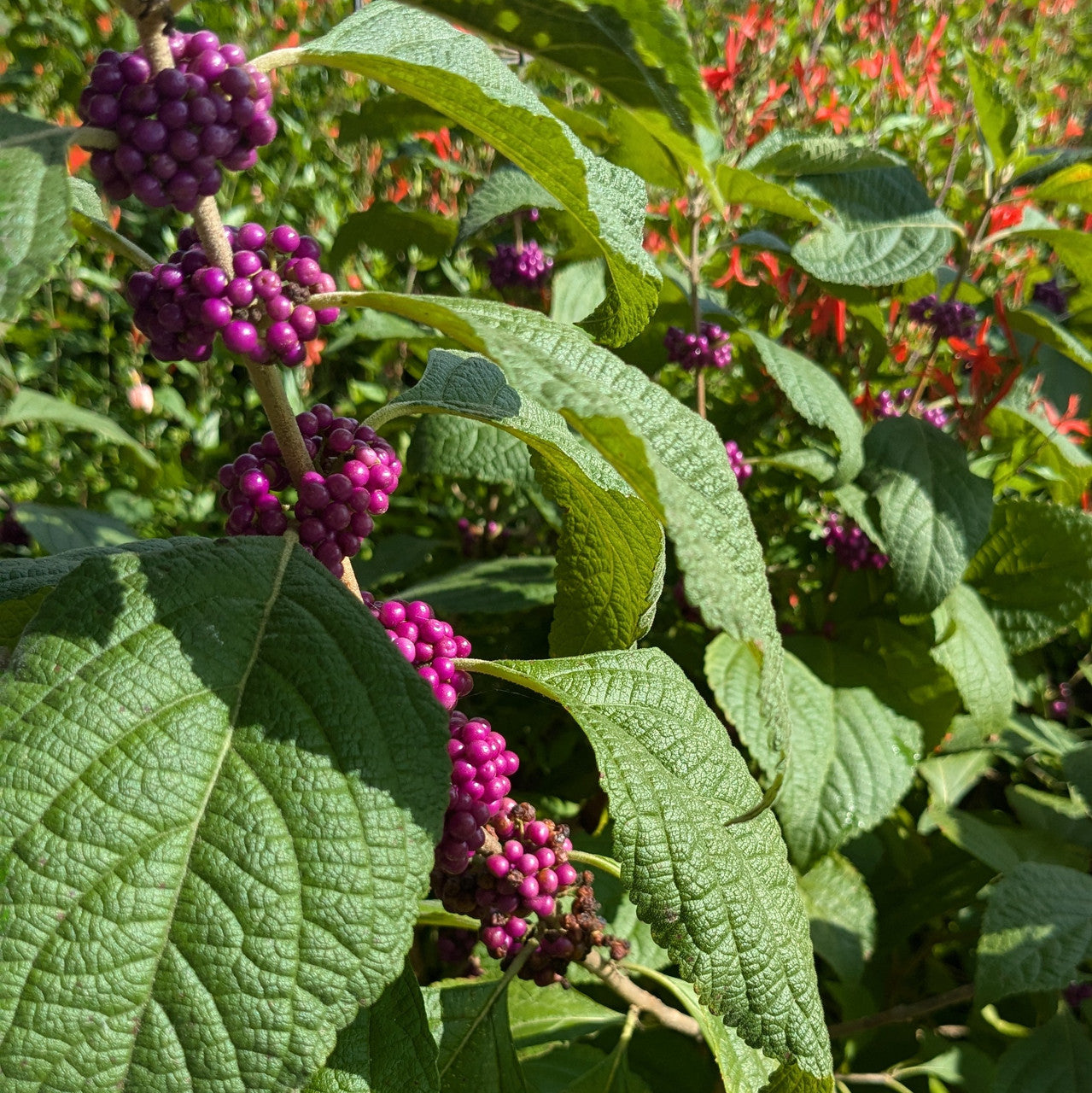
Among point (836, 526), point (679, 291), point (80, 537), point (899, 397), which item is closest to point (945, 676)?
point (836, 526)

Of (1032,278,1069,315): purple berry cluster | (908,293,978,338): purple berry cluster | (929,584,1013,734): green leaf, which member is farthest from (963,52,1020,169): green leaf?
(929,584,1013,734): green leaf

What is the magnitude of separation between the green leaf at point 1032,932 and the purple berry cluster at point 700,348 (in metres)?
1.00

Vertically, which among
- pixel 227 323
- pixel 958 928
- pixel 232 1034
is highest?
pixel 227 323

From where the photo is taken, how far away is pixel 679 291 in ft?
6.02

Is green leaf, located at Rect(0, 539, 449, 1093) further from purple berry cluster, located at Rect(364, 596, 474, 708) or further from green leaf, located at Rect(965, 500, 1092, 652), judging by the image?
green leaf, located at Rect(965, 500, 1092, 652)

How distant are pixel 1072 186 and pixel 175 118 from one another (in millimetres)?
1822

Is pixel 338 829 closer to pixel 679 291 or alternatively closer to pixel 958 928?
pixel 679 291

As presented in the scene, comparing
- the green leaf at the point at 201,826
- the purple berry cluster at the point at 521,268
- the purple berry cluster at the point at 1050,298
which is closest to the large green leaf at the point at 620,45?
the green leaf at the point at 201,826

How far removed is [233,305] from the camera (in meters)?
0.66

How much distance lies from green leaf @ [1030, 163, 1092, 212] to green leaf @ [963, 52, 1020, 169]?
0.38 ft

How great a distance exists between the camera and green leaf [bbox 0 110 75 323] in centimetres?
47

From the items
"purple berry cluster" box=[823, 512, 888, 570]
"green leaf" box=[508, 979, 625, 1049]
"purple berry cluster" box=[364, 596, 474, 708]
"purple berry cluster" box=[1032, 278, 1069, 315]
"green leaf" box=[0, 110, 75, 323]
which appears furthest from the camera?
"purple berry cluster" box=[1032, 278, 1069, 315]

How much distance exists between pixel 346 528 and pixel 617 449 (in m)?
0.32

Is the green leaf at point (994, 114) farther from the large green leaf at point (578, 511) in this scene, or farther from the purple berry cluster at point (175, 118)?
the purple berry cluster at point (175, 118)
